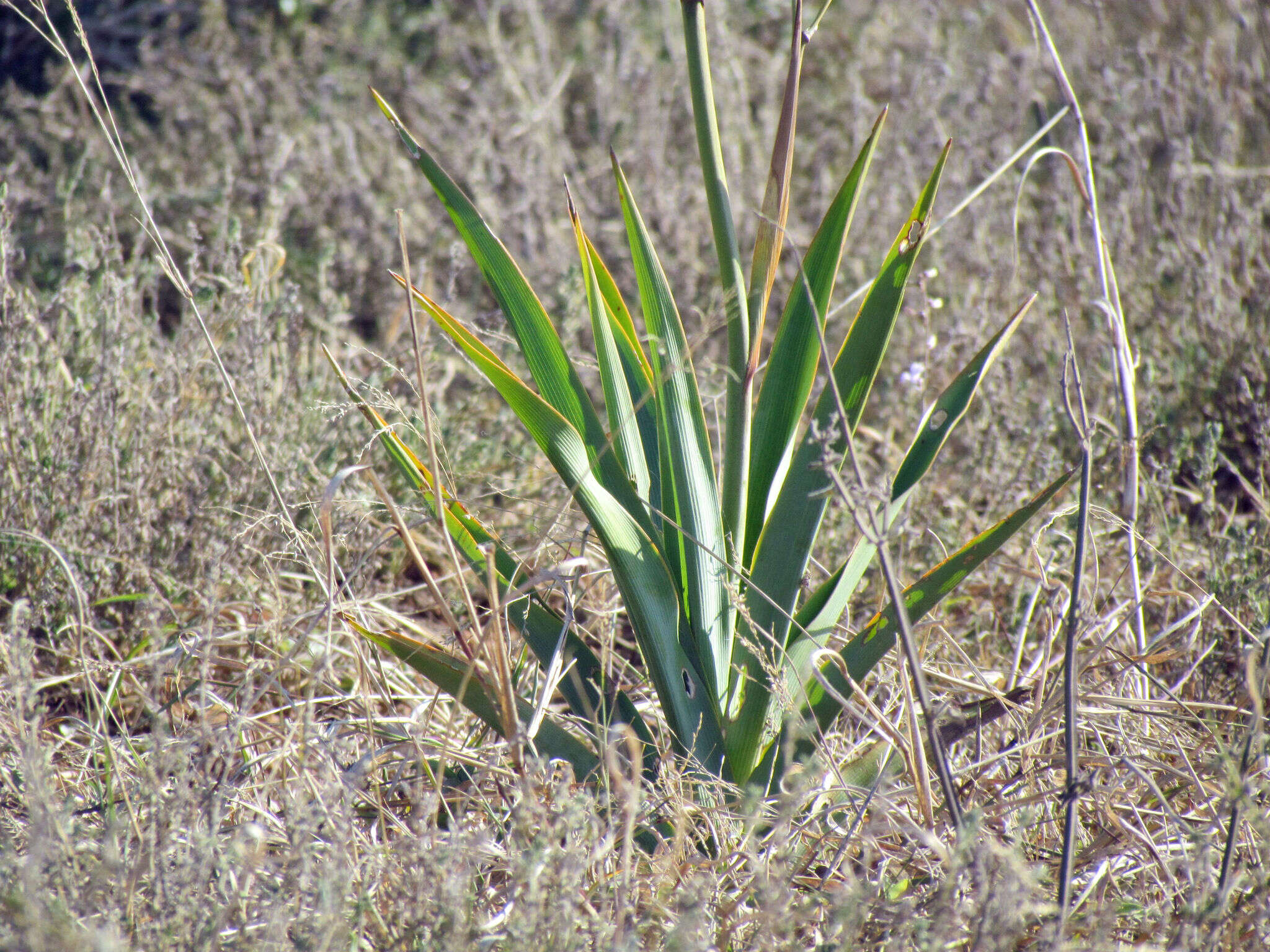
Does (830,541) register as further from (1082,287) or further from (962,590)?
(1082,287)

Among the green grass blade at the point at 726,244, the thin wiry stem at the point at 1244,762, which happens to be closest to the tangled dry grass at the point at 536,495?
the thin wiry stem at the point at 1244,762

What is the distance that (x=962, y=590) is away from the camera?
2.24m

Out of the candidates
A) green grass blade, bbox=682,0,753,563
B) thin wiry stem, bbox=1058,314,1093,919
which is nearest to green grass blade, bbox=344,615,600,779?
green grass blade, bbox=682,0,753,563

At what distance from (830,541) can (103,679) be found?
1.55 metres

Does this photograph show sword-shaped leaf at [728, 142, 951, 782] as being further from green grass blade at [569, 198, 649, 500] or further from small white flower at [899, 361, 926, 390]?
small white flower at [899, 361, 926, 390]

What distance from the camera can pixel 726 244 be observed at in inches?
48.3

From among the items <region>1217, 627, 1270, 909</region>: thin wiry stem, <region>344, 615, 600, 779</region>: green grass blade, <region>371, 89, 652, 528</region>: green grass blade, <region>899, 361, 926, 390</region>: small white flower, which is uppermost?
<region>371, 89, 652, 528</region>: green grass blade

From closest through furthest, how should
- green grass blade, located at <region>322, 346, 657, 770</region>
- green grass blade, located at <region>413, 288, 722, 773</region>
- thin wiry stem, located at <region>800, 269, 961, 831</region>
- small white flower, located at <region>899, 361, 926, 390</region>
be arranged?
1. thin wiry stem, located at <region>800, 269, 961, 831</region>
2. green grass blade, located at <region>413, 288, 722, 773</region>
3. green grass blade, located at <region>322, 346, 657, 770</region>
4. small white flower, located at <region>899, 361, 926, 390</region>

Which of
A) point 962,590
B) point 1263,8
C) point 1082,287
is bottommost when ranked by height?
point 962,590

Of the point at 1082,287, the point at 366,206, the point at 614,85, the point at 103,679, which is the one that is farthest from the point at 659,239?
the point at 103,679

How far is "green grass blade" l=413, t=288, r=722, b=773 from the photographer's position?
119 centimetres

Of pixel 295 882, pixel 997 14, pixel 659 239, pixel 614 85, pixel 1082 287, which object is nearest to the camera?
pixel 295 882

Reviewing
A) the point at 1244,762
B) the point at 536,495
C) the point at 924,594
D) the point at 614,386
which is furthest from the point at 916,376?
the point at 1244,762

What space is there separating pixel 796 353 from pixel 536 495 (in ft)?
3.69
